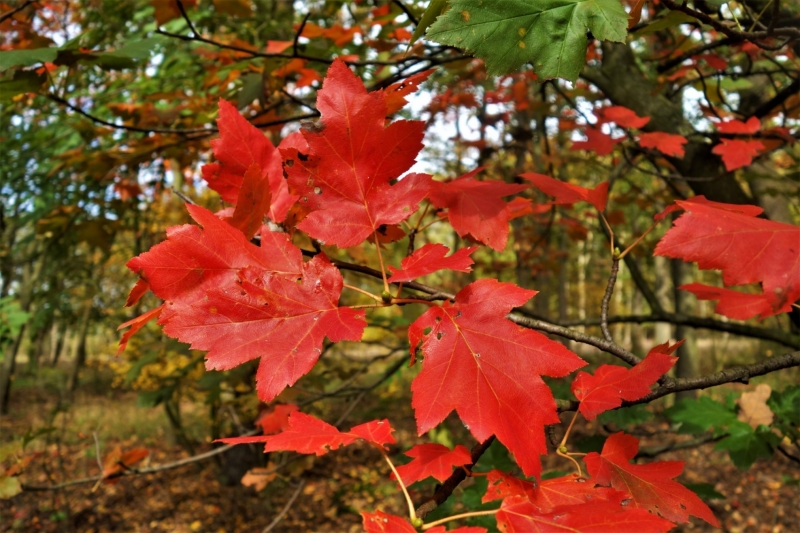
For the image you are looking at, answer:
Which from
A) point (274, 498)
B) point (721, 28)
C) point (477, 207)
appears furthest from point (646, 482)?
point (274, 498)

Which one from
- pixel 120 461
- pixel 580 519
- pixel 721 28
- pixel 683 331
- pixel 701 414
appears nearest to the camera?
pixel 580 519

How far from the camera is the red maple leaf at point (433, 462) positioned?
2.42ft

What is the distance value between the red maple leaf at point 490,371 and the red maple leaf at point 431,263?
0.05 metres

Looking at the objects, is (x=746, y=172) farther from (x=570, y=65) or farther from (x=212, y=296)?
(x=212, y=296)

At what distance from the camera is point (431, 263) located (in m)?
0.70

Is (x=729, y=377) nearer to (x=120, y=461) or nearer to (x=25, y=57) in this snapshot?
(x=25, y=57)

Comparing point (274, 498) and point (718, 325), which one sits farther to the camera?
point (274, 498)

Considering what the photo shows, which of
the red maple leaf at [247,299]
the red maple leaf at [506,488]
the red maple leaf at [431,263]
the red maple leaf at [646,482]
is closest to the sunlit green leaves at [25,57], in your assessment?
the red maple leaf at [247,299]

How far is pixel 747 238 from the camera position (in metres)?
0.73

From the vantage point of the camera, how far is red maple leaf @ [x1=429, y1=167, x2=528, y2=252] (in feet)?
3.08

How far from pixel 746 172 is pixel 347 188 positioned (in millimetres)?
2499

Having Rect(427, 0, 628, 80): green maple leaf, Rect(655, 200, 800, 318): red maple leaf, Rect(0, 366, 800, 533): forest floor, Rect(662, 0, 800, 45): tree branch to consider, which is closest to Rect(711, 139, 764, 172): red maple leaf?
Rect(662, 0, 800, 45): tree branch

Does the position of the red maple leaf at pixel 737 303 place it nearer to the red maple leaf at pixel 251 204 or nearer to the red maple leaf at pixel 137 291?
the red maple leaf at pixel 251 204

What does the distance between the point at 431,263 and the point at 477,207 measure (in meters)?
0.30
